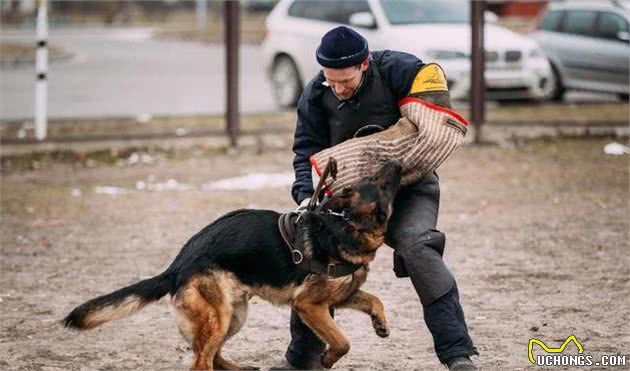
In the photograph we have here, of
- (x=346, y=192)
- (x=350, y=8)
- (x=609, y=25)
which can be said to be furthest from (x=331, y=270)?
(x=609, y=25)

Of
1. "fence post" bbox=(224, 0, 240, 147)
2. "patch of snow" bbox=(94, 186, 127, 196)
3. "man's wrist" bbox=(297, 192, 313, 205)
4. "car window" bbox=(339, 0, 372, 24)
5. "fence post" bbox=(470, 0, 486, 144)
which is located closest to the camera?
"man's wrist" bbox=(297, 192, 313, 205)

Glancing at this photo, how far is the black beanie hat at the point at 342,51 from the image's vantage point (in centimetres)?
530

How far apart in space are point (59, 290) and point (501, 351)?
2997mm

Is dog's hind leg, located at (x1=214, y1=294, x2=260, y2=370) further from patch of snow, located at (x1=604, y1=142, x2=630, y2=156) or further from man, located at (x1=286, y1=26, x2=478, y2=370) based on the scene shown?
patch of snow, located at (x1=604, y1=142, x2=630, y2=156)

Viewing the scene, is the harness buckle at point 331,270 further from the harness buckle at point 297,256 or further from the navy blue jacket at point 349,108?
the navy blue jacket at point 349,108

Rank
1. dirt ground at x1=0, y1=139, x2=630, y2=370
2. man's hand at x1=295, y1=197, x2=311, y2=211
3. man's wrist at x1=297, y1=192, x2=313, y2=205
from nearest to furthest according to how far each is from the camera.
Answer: man's hand at x1=295, y1=197, x2=311, y2=211
man's wrist at x1=297, y1=192, x2=313, y2=205
dirt ground at x1=0, y1=139, x2=630, y2=370

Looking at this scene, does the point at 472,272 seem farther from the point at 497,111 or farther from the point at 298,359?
the point at 497,111

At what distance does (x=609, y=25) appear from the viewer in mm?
17125

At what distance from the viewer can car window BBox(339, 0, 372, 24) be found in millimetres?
16094

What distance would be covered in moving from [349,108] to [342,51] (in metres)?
0.39

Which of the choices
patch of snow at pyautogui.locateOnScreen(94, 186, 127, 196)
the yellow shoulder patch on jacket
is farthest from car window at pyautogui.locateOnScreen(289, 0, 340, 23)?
the yellow shoulder patch on jacket

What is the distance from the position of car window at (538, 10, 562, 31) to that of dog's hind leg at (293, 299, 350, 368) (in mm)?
13584

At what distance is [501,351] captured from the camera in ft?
19.9

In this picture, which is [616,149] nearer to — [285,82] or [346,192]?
[285,82]
